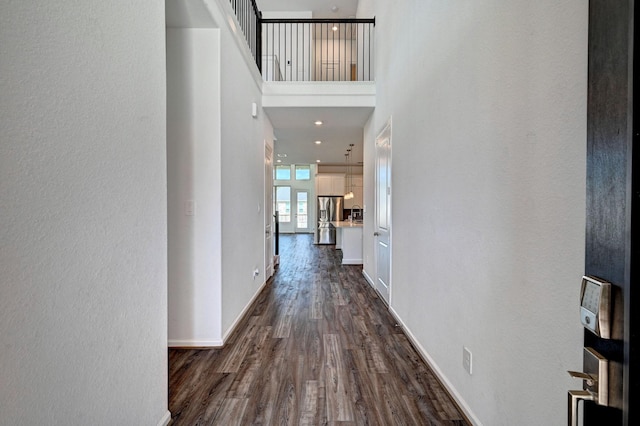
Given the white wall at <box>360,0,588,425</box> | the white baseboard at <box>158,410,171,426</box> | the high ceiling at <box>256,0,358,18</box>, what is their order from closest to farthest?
the white wall at <box>360,0,588,425</box>, the white baseboard at <box>158,410,171,426</box>, the high ceiling at <box>256,0,358,18</box>

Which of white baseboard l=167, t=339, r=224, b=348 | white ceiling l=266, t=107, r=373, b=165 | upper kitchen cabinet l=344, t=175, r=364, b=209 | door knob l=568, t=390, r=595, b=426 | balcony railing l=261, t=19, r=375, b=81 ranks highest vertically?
balcony railing l=261, t=19, r=375, b=81

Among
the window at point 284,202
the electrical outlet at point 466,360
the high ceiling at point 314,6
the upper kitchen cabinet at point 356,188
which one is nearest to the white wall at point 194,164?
the electrical outlet at point 466,360

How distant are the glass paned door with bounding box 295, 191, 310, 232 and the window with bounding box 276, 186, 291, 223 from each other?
16.8 inches

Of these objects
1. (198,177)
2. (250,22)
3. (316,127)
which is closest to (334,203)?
(316,127)

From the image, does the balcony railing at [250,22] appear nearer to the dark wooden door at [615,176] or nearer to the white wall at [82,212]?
the white wall at [82,212]

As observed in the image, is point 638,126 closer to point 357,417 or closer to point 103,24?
point 103,24

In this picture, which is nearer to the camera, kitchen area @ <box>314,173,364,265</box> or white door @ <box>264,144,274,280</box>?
white door @ <box>264,144,274,280</box>

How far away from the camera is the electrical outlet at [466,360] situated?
1.66 m

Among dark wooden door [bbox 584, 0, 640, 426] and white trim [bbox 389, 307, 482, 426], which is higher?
dark wooden door [bbox 584, 0, 640, 426]

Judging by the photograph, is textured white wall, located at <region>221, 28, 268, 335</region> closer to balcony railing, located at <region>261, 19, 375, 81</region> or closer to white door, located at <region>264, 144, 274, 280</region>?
white door, located at <region>264, 144, 274, 280</region>

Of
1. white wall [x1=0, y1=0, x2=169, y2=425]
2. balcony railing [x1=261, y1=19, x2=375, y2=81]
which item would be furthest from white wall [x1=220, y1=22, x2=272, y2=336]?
balcony railing [x1=261, y1=19, x2=375, y2=81]

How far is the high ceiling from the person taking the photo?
715 centimetres

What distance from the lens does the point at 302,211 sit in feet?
47.5

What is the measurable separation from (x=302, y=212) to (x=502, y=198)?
13.2 m
